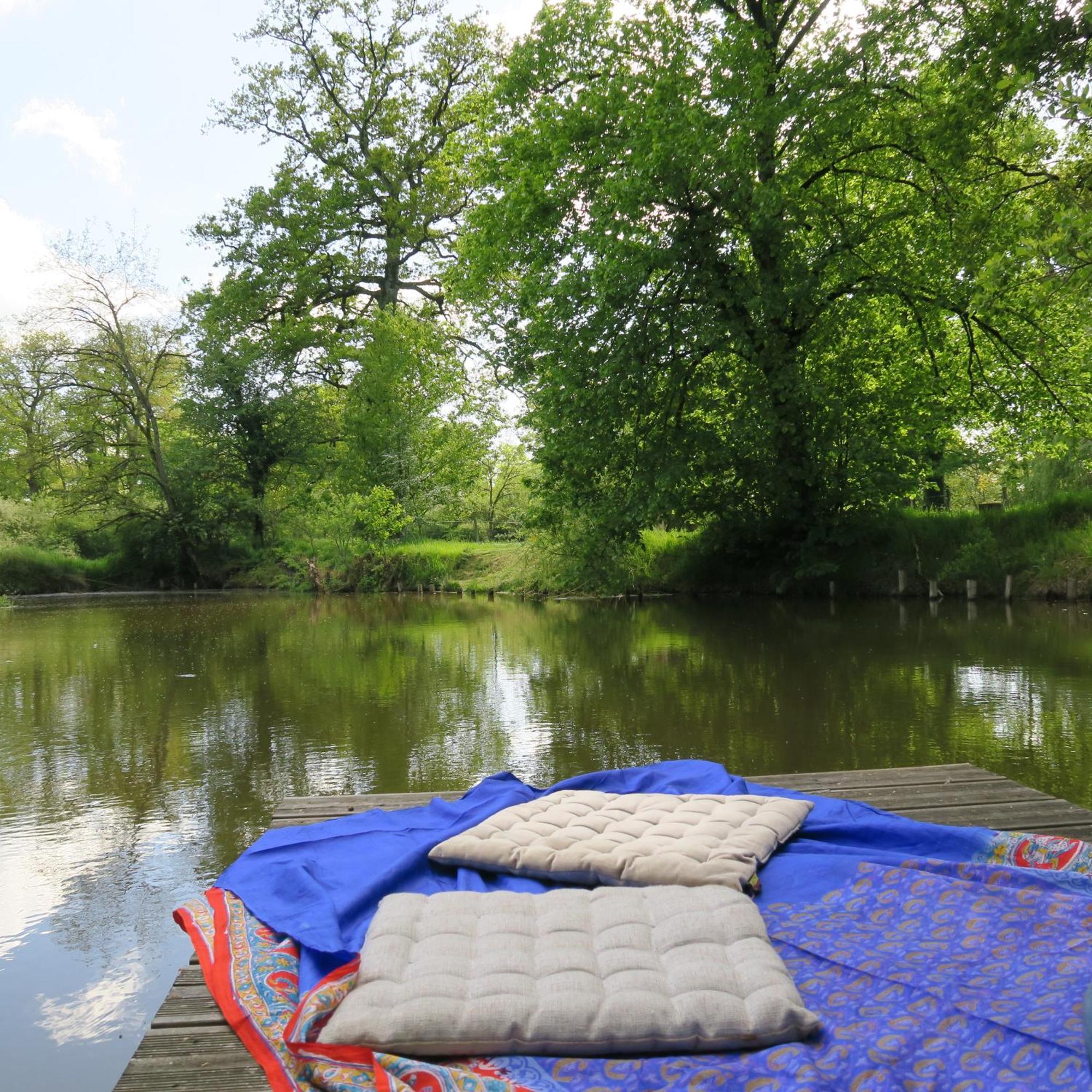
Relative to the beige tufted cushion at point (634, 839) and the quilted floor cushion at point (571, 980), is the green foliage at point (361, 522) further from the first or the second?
the quilted floor cushion at point (571, 980)

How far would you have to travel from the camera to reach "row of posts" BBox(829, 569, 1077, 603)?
15.0m

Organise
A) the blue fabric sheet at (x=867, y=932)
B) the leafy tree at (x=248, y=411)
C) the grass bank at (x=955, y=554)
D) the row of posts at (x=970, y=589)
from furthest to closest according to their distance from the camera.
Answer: the leafy tree at (x=248, y=411)
the grass bank at (x=955, y=554)
the row of posts at (x=970, y=589)
the blue fabric sheet at (x=867, y=932)

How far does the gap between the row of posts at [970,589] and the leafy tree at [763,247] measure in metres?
2.30

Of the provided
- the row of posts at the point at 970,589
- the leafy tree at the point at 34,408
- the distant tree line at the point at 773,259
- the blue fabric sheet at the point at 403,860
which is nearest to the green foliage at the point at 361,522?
the distant tree line at the point at 773,259

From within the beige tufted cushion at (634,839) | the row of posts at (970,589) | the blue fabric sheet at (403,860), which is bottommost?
the row of posts at (970,589)

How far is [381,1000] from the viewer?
190cm

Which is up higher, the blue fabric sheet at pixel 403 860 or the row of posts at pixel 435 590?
the blue fabric sheet at pixel 403 860

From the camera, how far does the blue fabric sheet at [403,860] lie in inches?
96.8

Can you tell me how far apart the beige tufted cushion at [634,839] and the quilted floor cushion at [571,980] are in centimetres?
27

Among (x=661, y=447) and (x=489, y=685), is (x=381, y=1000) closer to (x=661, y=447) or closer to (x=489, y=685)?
(x=489, y=685)

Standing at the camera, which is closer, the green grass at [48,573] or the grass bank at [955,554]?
the grass bank at [955,554]

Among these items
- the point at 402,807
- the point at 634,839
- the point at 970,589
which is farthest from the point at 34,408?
the point at 634,839

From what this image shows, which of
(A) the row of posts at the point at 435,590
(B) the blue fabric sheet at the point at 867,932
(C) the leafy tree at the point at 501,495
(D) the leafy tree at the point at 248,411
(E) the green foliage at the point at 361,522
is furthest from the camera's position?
(C) the leafy tree at the point at 501,495

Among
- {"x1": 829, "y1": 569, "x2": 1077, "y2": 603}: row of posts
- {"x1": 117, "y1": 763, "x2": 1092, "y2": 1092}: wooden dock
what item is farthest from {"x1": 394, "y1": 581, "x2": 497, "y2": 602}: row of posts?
{"x1": 117, "y1": 763, "x2": 1092, "y2": 1092}: wooden dock
